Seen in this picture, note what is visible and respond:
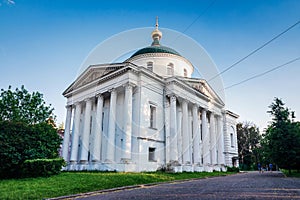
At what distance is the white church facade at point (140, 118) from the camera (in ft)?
62.9

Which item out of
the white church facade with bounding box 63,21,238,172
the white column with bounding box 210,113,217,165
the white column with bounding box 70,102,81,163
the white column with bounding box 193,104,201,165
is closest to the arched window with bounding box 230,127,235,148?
the white church facade with bounding box 63,21,238,172

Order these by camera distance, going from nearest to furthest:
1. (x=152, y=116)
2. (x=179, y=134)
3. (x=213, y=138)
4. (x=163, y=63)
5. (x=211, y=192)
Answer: (x=211, y=192) < (x=152, y=116) < (x=179, y=134) < (x=163, y=63) < (x=213, y=138)

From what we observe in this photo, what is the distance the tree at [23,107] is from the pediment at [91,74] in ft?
21.2

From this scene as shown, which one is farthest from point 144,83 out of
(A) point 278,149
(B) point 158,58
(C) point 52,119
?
(C) point 52,119

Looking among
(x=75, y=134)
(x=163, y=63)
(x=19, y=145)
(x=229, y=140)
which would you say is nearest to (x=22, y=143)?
(x=19, y=145)

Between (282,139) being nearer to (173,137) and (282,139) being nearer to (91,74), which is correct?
(173,137)

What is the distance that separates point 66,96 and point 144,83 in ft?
37.4

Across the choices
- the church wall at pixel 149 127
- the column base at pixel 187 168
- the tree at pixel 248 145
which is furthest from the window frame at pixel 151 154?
the tree at pixel 248 145

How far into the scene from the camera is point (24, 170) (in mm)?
13336

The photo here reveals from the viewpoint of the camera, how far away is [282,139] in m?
18.0

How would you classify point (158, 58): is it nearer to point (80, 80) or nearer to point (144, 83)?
point (144, 83)

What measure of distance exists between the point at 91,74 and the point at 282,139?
18.9 m

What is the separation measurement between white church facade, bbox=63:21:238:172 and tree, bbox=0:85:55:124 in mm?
5546

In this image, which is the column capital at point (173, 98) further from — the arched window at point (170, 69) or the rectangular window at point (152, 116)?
the arched window at point (170, 69)
